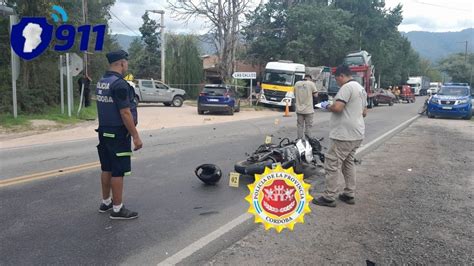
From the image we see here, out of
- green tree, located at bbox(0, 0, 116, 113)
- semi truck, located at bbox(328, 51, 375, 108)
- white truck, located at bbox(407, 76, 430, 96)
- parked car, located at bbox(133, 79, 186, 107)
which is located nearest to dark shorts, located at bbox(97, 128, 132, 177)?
green tree, located at bbox(0, 0, 116, 113)

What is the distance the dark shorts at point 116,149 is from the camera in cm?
481

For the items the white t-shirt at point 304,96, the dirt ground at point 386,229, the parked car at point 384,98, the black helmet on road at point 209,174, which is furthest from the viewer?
the parked car at point 384,98

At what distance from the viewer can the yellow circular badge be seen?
4125 millimetres

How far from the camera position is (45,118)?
53.3 ft

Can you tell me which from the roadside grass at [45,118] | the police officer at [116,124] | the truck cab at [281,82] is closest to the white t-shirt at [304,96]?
the police officer at [116,124]

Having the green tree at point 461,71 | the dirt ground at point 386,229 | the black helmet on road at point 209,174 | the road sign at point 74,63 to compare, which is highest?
the green tree at point 461,71

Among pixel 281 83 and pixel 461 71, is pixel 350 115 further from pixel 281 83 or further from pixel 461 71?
pixel 461 71

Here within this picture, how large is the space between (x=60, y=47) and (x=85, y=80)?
73.3 inches

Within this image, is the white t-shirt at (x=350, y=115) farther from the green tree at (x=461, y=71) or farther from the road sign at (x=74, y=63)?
the green tree at (x=461, y=71)

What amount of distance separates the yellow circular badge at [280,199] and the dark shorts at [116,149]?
1614 mm

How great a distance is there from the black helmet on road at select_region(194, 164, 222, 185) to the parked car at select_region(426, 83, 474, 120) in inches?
709

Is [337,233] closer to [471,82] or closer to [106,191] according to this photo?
[106,191]

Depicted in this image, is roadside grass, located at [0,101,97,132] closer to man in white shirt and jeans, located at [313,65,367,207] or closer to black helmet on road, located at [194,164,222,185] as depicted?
black helmet on road, located at [194,164,222,185]

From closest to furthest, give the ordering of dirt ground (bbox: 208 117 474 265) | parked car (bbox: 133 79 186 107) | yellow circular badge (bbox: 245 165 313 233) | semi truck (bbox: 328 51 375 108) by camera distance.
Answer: dirt ground (bbox: 208 117 474 265) → yellow circular badge (bbox: 245 165 313 233) → parked car (bbox: 133 79 186 107) → semi truck (bbox: 328 51 375 108)
